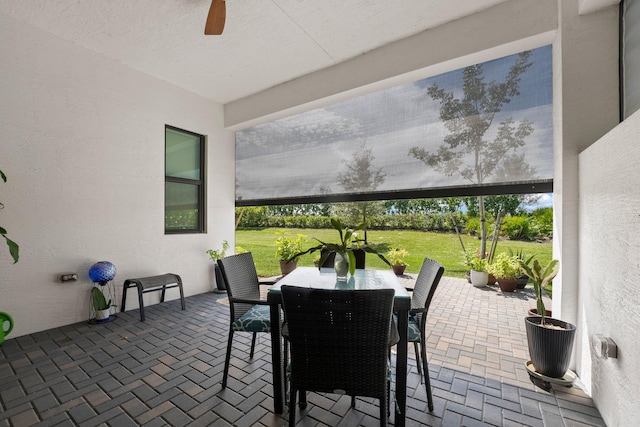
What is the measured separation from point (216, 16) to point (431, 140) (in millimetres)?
2434

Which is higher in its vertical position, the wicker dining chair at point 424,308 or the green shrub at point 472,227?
the green shrub at point 472,227

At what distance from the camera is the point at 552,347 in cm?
206

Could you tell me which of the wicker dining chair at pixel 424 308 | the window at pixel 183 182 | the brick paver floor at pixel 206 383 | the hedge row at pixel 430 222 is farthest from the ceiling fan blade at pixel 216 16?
the hedge row at pixel 430 222

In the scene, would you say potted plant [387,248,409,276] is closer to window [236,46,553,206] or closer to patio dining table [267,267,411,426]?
window [236,46,553,206]

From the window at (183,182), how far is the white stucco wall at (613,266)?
16.0 ft

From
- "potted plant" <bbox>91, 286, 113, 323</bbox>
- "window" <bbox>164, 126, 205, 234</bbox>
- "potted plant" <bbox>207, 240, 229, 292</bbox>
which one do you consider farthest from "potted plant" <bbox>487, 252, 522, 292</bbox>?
"potted plant" <bbox>91, 286, 113, 323</bbox>

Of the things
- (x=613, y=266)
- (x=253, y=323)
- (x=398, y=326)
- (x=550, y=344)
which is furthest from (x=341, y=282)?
(x=613, y=266)

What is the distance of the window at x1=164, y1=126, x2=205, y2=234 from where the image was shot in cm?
448

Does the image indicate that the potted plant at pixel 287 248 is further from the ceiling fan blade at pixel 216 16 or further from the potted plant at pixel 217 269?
the ceiling fan blade at pixel 216 16

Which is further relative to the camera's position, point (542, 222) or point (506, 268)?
point (542, 222)

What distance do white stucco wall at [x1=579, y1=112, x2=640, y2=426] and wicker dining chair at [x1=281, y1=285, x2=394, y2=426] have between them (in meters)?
1.28

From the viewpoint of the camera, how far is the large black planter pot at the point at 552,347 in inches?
79.8

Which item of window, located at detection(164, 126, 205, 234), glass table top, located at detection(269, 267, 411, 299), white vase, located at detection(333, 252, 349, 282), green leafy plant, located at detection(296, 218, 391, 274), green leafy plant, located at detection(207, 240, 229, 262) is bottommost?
green leafy plant, located at detection(207, 240, 229, 262)

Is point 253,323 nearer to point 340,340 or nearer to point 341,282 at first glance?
point 341,282
